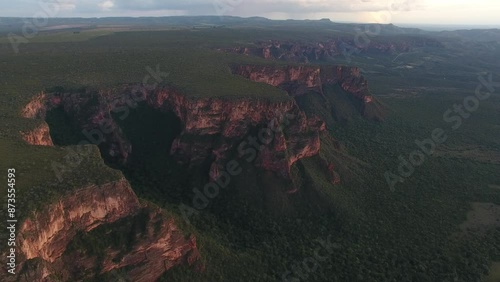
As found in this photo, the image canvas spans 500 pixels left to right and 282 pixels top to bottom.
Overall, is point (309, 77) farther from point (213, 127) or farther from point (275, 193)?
point (275, 193)

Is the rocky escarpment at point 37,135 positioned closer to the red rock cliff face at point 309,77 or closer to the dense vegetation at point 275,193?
the dense vegetation at point 275,193

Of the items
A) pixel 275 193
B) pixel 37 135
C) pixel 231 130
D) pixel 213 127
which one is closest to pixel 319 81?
pixel 231 130

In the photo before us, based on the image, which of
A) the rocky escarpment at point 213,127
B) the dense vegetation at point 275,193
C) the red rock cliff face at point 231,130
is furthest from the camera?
the rocky escarpment at point 213,127

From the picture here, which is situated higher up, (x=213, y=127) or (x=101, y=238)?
(x=213, y=127)

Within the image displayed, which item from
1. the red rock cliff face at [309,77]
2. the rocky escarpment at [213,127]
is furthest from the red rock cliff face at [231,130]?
the red rock cliff face at [309,77]

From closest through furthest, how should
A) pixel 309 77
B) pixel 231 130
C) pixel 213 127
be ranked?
pixel 231 130
pixel 213 127
pixel 309 77

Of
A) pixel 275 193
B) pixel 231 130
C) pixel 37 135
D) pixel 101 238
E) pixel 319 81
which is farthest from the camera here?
pixel 319 81
